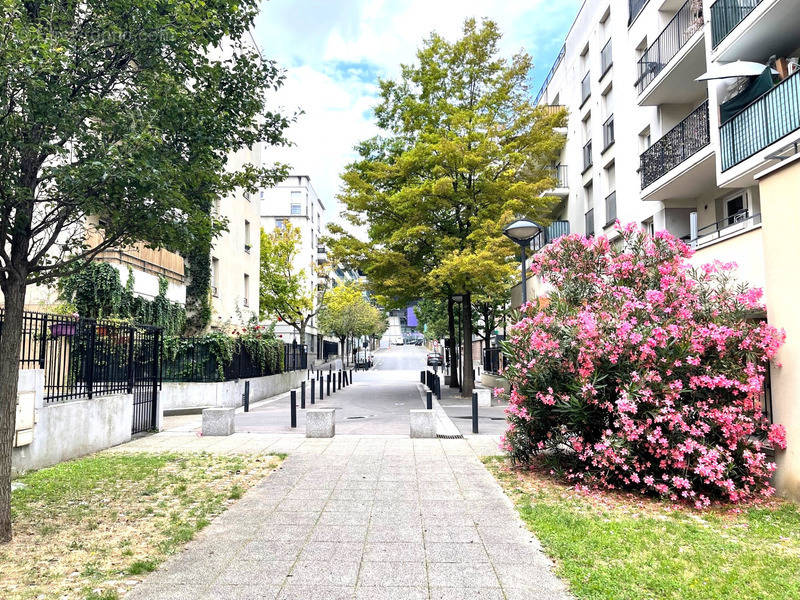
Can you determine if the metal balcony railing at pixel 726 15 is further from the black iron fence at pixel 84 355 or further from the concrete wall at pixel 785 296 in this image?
the black iron fence at pixel 84 355

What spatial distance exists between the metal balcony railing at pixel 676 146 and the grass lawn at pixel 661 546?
11.7 m

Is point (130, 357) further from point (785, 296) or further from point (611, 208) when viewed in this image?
point (611, 208)

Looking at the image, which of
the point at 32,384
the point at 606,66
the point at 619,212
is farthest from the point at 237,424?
the point at 606,66

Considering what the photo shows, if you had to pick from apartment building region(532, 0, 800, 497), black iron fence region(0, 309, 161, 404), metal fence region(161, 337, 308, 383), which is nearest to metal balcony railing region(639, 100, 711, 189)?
apartment building region(532, 0, 800, 497)

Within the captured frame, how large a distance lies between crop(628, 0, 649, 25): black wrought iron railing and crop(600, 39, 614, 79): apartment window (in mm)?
1636

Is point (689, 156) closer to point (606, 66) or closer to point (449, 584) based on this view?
point (606, 66)

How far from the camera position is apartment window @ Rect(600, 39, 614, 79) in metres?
22.5

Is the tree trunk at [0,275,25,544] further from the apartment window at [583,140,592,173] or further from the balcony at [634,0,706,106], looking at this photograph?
the apartment window at [583,140,592,173]

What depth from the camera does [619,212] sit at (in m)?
20.9

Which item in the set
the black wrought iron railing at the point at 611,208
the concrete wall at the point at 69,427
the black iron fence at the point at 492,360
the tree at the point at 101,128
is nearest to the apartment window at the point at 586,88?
the black wrought iron railing at the point at 611,208

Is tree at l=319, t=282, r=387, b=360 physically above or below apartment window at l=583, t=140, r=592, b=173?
below

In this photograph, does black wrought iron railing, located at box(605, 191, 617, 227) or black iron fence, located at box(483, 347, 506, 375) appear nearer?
black wrought iron railing, located at box(605, 191, 617, 227)

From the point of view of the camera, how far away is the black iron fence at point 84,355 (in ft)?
27.3

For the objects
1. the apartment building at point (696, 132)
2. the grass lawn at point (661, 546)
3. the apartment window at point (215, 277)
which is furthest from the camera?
the apartment window at point (215, 277)
